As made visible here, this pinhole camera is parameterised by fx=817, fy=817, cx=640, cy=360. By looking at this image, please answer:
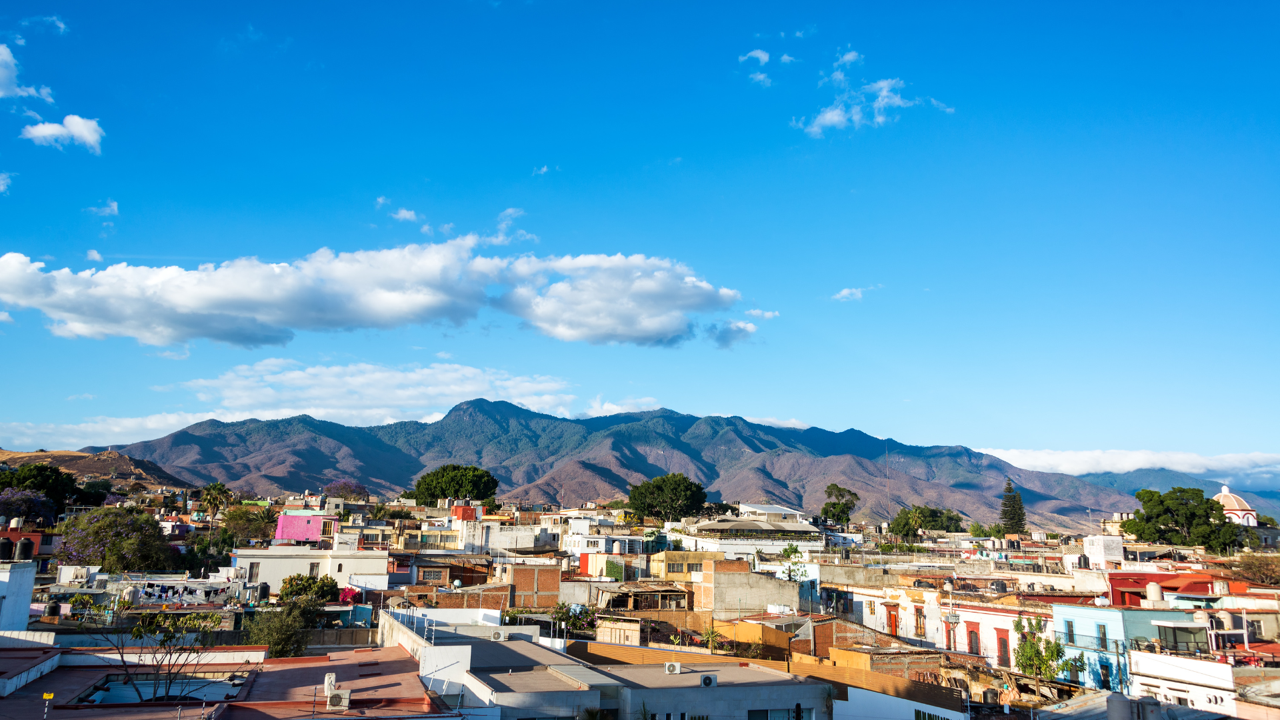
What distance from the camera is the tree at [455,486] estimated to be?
5315 inches

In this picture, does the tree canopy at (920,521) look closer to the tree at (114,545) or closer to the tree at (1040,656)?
the tree at (1040,656)

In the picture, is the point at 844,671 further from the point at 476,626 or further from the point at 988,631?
the point at 476,626

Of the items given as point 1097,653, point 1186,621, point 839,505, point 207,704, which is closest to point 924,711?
point 1097,653

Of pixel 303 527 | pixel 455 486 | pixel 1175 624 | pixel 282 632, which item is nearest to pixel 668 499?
pixel 455 486

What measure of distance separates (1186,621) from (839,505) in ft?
298

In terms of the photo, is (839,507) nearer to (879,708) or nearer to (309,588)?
(309,588)

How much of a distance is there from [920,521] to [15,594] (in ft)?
461

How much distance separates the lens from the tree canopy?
138875 millimetres

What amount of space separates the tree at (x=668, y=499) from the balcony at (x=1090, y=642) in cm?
8495

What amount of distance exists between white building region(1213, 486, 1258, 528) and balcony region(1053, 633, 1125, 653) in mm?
72988

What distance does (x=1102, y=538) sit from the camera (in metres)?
59.5

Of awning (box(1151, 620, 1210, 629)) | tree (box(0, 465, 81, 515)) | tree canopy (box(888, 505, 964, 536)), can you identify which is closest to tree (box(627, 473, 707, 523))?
tree canopy (box(888, 505, 964, 536))

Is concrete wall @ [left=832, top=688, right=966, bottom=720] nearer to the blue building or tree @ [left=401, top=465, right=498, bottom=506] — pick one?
the blue building

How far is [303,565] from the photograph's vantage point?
50.6 meters
